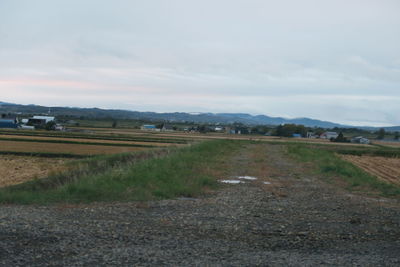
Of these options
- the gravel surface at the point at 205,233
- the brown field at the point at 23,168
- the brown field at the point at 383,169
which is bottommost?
the brown field at the point at 23,168

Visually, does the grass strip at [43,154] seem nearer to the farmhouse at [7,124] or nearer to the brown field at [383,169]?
the brown field at [383,169]

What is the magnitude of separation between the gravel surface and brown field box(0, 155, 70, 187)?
494 inches

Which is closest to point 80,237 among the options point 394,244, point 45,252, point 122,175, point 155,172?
point 45,252

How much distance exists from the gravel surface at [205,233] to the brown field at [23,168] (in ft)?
41.2

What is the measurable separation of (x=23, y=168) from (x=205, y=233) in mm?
22382

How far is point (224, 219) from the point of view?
29.7ft

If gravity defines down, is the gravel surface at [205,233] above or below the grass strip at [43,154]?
above

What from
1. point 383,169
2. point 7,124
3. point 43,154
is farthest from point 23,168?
point 7,124

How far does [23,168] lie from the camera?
1083 inches

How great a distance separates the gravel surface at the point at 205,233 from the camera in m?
6.12

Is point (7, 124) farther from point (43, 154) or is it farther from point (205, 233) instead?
point (205, 233)

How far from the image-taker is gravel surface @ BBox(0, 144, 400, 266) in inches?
241

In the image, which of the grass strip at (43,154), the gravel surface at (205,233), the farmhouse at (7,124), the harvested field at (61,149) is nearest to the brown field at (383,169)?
the gravel surface at (205,233)

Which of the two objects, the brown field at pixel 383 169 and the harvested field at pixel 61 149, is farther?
the harvested field at pixel 61 149
